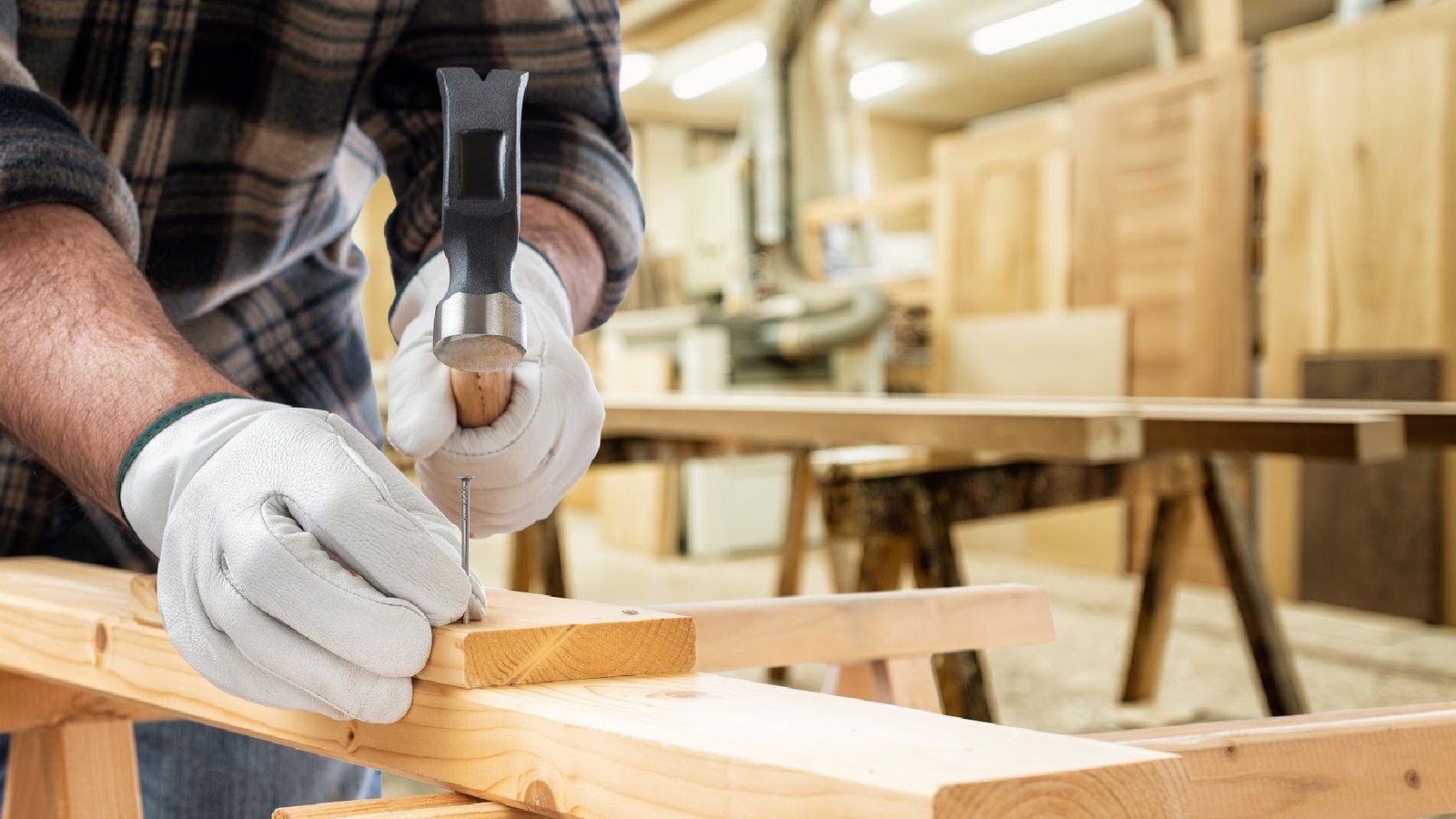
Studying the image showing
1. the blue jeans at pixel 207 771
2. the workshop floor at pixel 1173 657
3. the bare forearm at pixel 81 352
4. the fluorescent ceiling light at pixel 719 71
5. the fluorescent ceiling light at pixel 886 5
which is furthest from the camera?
Result: the fluorescent ceiling light at pixel 719 71

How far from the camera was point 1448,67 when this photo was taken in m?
3.24

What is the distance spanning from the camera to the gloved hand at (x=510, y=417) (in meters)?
0.79

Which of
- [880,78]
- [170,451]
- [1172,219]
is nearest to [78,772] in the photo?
[170,451]

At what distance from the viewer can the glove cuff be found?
24.6 inches

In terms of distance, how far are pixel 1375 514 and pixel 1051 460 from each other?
1912 millimetres

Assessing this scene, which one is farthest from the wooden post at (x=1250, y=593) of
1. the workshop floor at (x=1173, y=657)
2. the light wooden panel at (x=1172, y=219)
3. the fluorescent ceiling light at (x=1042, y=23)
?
the fluorescent ceiling light at (x=1042, y=23)

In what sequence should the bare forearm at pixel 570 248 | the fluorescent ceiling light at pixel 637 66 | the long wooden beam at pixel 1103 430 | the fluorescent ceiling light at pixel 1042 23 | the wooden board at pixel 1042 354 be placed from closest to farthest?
the bare forearm at pixel 570 248, the long wooden beam at pixel 1103 430, the wooden board at pixel 1042 354, the fluorescent ceiling light at pixel 1042 23, the fluorescent ceiling light at pixel 637 66

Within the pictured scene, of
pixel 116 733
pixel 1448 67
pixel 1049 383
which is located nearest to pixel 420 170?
pixel 116 733

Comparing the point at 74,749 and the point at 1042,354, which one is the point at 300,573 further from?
the point at 1042,354

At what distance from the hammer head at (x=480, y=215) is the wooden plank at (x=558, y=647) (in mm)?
142

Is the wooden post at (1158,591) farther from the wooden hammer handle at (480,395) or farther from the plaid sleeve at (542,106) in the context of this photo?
the wooden hammer handle at (480,395)

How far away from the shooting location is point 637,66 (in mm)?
7520

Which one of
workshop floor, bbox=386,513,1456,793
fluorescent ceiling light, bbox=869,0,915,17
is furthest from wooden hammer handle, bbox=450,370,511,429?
fluorescent ceiling light, bbox=869,0,915,17

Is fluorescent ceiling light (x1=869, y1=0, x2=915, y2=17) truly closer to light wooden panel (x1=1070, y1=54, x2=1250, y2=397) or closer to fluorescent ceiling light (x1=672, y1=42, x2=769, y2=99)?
fluorescent ceiling light (x1=672, y1=42, x2=769, y2=99)
